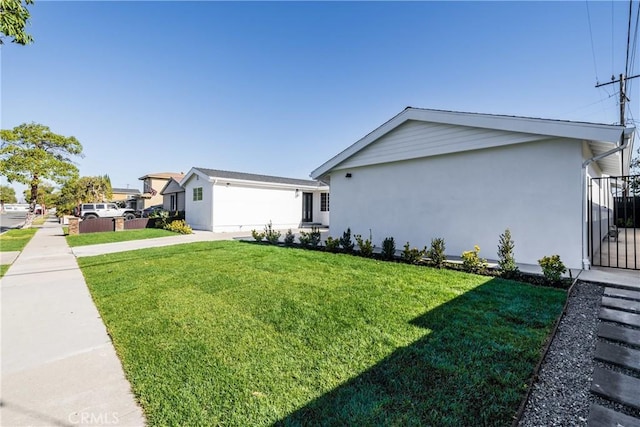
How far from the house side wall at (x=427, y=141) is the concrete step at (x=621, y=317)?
388 centimetres

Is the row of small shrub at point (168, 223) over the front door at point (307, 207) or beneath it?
beneath

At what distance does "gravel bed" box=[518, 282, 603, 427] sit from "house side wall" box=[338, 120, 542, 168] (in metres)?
4.21

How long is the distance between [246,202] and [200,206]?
2.90 meters

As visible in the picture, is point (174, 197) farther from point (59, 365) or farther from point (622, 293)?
point (622, 293)

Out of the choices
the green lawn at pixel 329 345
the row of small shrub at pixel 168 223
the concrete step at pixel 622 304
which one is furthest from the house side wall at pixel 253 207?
the concrete step at pixel 622 304

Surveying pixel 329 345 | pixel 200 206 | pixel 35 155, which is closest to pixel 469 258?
pixel 329 345

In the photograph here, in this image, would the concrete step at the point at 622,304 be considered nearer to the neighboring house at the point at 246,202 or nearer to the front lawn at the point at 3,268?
the front lawn at the point at 3,268

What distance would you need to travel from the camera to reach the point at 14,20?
4.33m

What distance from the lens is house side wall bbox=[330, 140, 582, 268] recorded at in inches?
230

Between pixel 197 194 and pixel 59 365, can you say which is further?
pixel 197 194

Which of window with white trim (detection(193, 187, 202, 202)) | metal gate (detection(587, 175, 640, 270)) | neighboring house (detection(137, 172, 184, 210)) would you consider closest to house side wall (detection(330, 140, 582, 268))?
metal gate (detection(587, 175, 640, 270))

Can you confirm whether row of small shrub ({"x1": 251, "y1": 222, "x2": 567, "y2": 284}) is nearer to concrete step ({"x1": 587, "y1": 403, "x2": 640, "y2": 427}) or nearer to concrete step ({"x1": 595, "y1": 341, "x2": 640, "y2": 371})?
concrete step ({"x1": 595, "y1": 341, "x2": 640, "y2": 371})

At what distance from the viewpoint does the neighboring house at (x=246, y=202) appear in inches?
624

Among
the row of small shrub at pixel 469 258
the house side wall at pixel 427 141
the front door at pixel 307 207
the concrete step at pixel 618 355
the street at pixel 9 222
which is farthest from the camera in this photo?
the street at pixel 9 222
